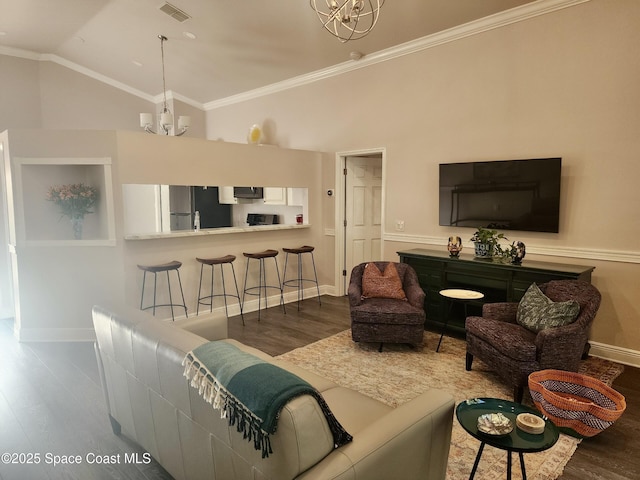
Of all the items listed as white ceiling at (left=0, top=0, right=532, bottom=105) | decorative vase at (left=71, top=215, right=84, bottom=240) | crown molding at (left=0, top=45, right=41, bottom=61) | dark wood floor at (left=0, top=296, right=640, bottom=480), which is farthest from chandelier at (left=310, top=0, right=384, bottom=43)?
crown molding at (left=0, top=45, right=41, bottom=61)

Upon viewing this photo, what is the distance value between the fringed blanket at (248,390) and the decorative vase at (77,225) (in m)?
3.61

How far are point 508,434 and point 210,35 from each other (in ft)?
18.2

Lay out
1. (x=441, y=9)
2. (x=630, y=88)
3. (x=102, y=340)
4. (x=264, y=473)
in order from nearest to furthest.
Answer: (x=264, y=473) → (x=102, y=340) → (x=630, y=88) → (x=441, y=9)

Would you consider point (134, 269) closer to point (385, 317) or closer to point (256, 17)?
point (385, 317)

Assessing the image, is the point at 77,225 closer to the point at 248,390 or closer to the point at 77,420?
the point at 77,420

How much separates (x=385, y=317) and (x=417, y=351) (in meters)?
0.50

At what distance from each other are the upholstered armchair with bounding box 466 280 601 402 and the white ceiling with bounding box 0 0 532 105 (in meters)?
2.92

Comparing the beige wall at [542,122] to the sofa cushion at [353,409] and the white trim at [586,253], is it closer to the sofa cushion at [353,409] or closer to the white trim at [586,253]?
the white trim at [586,253]

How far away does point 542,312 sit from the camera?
3.15 m

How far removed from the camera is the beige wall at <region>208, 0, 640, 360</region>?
3.65 m

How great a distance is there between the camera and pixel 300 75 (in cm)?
627

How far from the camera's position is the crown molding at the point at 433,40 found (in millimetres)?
3979

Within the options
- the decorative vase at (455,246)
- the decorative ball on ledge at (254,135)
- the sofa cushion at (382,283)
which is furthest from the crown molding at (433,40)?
the sofa cushion at (382,283)

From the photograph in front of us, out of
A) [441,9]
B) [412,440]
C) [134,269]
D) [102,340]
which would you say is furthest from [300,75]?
[412,440]
